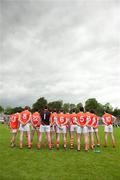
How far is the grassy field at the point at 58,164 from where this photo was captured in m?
11.0

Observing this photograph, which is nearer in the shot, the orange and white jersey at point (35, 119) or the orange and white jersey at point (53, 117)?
the orange and white jersey at point (53, 117)

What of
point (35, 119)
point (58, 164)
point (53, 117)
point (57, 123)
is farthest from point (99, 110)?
point (58, 164)

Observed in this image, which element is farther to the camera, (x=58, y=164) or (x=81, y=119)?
(x=81, y=119)

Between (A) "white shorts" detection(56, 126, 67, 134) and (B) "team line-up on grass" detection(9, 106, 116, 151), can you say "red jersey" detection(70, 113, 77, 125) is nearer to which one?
(B) "team line-up on grass" detection(9, 106, 116, 151)

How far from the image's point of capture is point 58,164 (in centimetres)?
1291

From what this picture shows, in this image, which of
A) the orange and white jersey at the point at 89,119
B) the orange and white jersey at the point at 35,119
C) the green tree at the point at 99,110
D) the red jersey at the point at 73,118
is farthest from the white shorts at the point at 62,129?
the green tree at the point at 99,110

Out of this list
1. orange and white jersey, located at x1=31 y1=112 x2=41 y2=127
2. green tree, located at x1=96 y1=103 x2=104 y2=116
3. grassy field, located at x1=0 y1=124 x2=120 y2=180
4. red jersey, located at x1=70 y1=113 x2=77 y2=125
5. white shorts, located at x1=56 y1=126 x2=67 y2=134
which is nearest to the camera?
grassy field, located at x1=0 y1=124 x2=120 y2=180

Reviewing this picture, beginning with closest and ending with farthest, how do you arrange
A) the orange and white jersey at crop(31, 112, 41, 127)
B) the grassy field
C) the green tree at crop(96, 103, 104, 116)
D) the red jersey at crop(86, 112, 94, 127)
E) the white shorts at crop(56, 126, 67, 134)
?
the grassy field < the red jersey at crop(86, 112, 94, 127) < the white shorts at crop(56, 126, 67, 134) < the orange and white jersey at crop(31, 112, 41, 127) < the green tree at crop(96, 103, 104, 116)

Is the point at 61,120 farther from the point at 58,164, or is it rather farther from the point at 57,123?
the point at 58,164

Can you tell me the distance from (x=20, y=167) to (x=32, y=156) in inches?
95.1

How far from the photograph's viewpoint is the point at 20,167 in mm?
12273

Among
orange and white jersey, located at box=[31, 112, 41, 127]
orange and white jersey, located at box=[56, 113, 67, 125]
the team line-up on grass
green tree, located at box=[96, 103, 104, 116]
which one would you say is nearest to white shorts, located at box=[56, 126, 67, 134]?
the team line-up on grass

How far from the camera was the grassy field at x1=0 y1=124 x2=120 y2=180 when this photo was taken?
36.2ft

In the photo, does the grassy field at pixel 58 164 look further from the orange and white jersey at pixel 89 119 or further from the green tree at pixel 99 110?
the green tree at pixel 99 110
